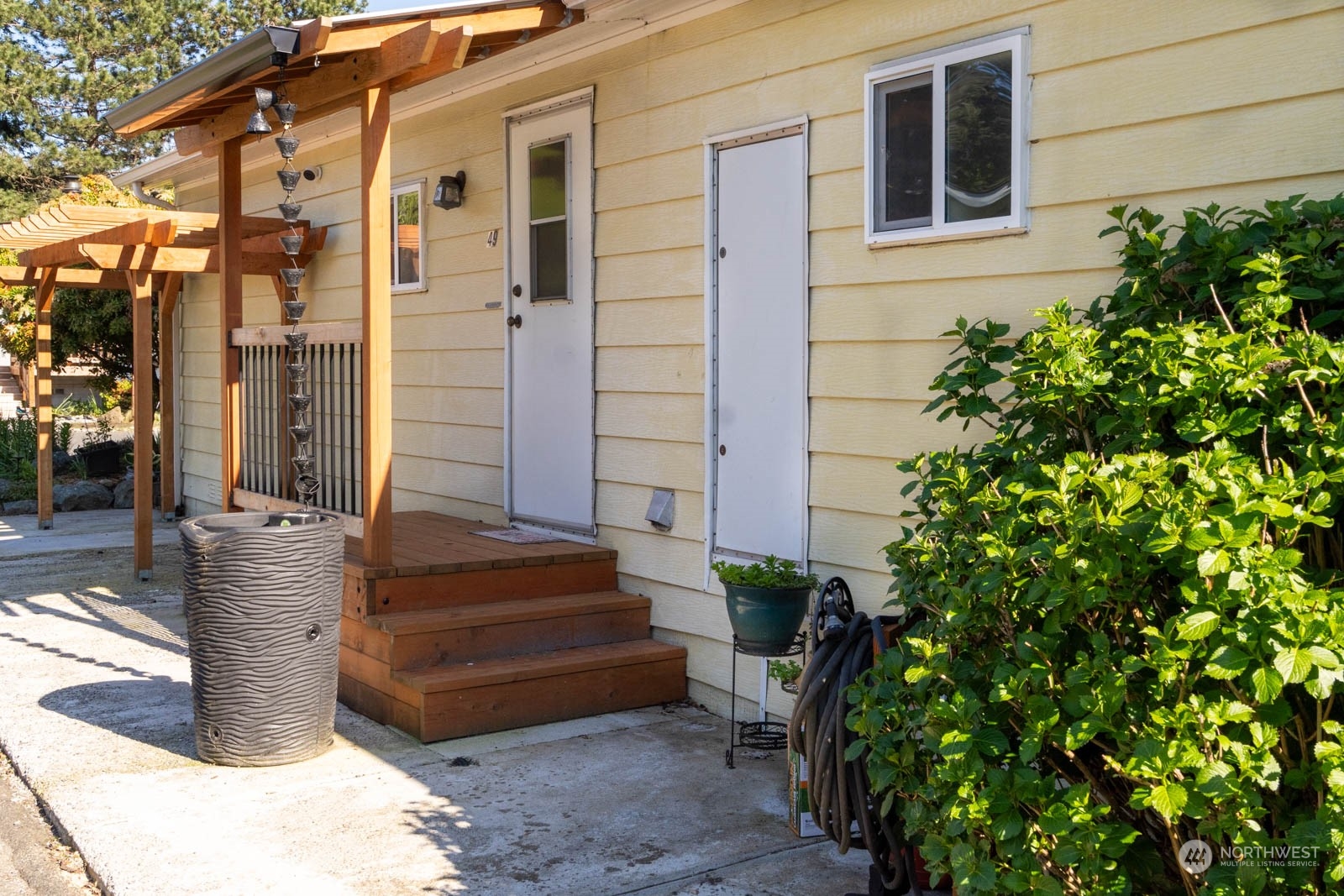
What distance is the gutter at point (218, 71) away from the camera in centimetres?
448

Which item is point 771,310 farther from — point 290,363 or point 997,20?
point 290,363

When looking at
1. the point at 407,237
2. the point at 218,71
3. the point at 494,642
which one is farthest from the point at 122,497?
the point at 494,642

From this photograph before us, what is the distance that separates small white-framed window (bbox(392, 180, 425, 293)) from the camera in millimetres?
6906

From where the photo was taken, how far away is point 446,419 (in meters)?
6.77

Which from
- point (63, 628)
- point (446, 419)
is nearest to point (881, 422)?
point (446, 419)

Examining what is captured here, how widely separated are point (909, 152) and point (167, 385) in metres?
8.29

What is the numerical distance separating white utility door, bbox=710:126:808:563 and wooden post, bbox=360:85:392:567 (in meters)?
1.32

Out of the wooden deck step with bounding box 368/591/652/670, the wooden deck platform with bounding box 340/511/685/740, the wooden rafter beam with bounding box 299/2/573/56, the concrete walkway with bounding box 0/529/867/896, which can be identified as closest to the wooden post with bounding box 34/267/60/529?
the concrete walkway with bounding box 0/529/867/896

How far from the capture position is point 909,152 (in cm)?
402

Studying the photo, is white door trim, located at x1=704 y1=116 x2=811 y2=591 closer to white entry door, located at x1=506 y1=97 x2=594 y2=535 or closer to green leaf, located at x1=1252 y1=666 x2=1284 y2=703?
white entry door, located at x1=506 y1=97 x2=594 y2=535

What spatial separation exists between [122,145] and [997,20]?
28375mm

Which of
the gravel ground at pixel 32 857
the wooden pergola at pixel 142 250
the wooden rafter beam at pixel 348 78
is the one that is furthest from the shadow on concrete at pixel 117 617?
the wooden rafter beam at pixel 348 78

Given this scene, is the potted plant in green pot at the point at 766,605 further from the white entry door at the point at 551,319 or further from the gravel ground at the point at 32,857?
the gravel ground at the point at 32,857

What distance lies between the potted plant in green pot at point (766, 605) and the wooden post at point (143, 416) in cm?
492
